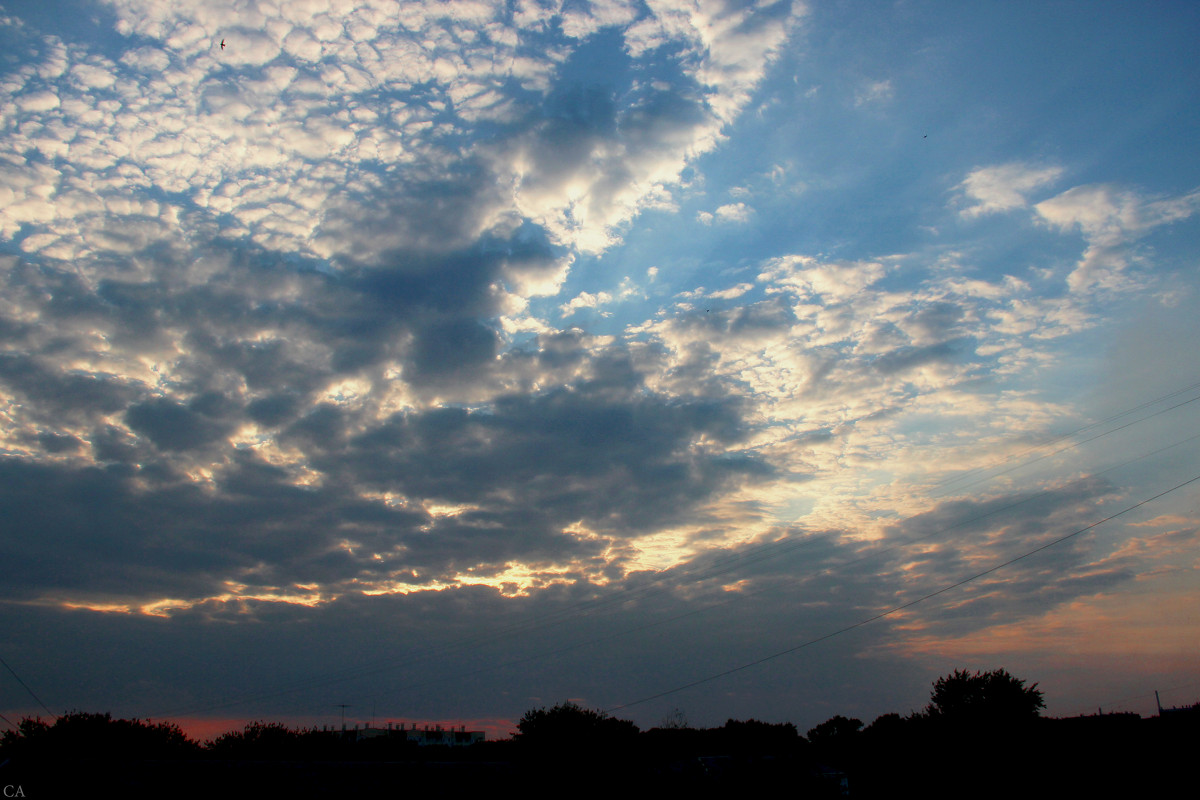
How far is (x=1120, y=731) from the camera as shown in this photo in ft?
230

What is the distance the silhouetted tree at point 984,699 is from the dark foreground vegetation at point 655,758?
0.16 metres

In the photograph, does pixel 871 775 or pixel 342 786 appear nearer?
pixel 342 786

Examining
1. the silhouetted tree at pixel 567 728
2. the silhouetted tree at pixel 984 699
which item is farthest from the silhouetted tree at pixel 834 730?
the silhouetted tree at pixel 567 728

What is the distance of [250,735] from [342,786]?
47169 mm

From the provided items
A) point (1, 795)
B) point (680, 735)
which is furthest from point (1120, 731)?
point (1, 795)

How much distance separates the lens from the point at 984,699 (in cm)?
7775

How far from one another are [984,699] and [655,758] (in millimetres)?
41990

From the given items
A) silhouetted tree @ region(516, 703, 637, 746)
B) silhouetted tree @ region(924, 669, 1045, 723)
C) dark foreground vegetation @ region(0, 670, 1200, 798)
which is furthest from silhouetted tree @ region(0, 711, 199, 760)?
silhouetted tree @ region(924, 669, 1045, 723)

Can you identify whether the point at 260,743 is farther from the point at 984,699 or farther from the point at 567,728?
the point at 984,699

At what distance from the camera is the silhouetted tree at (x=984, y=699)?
71938 mm

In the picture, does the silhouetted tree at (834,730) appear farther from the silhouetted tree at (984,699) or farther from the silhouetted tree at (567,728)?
the silhouetted tree at (567,728)

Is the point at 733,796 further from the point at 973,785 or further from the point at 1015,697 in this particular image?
the point at 1015,697

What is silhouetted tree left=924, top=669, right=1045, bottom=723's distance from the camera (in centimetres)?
7194

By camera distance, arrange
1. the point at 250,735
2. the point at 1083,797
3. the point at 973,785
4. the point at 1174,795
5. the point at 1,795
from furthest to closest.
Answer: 1. the point at 250,735
2. the point at 973,785
3. the point at 1083,797
4. the point at 1174,795
5. the point at 1,795
